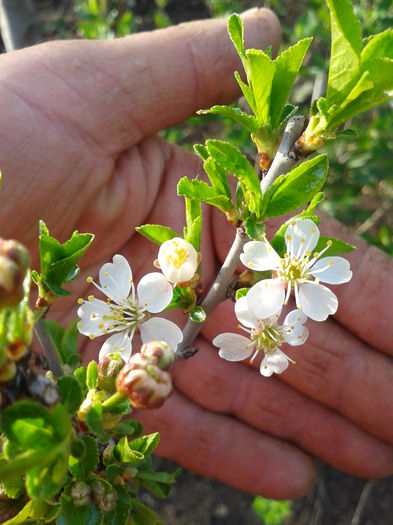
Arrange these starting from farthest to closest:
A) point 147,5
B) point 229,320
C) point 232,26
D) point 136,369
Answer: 1. point 147,5
2. point 229,320
3. point 232,26
4. point 136,369

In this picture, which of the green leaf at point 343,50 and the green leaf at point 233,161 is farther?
the green leaf at point 233,161

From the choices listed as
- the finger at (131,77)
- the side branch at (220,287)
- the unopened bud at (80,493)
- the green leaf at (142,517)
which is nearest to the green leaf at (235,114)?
the side branch at (220,287)

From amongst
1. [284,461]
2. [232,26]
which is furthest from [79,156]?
[284,461]

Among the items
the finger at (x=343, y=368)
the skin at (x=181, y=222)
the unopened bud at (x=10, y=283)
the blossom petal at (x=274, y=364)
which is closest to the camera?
the unopened bud at (x=10, y=283)

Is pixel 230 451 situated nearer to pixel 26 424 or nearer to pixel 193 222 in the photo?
pixel 193 222

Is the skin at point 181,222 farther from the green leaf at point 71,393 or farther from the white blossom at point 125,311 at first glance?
the green leaf at point 71,393

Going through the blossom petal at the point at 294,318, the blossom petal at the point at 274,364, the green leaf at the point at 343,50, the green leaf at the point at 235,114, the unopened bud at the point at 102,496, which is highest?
the green leaf at the point at 343,50

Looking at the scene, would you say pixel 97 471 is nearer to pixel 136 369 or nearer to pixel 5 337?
pixel 136 369
